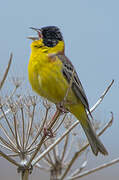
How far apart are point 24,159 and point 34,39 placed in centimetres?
148

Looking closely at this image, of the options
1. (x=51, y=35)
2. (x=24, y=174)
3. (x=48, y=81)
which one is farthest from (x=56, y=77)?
A: (x=24, y=174)

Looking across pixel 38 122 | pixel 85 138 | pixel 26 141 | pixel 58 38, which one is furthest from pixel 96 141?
pixel 58 38

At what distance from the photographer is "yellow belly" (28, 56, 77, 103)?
152 inches

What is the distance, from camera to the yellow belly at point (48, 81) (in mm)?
3855

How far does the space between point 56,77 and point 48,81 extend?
120 millimetres

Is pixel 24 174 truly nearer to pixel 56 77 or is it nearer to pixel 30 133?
pixel 30 133

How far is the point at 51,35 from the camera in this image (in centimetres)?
423

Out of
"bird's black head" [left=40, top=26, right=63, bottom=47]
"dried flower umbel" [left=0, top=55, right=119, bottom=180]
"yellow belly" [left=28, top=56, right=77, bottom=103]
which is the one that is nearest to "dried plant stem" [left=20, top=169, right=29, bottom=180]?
"dried flower umbel" [left=0, top=55, right=119, bottom=180]

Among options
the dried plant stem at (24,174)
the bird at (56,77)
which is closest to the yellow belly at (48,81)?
the bird at (56,77)

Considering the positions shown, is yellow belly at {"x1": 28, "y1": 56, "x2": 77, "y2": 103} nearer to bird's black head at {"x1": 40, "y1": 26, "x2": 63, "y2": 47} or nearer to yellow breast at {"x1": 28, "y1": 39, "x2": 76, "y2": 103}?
yellow breast at {"x1": 28, "y1": 39, "x2": 76, "y2": 103}

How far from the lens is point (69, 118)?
11.4 ft

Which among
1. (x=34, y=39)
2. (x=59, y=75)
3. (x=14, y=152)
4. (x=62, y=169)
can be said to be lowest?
(x=62, y=169)

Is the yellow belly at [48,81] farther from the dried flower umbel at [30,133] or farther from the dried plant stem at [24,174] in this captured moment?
the dried plant stem at [24,174]

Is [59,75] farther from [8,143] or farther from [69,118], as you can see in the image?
[8,143]
